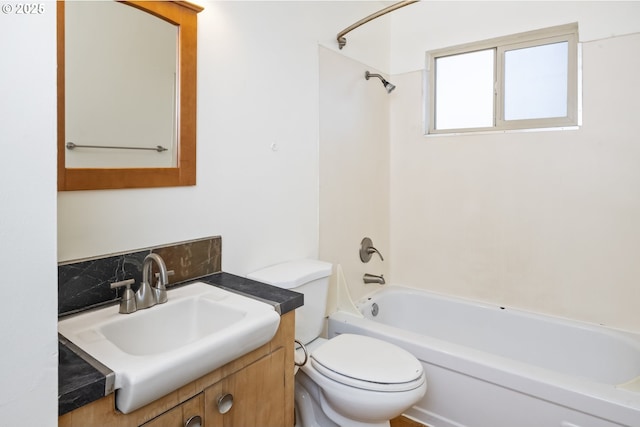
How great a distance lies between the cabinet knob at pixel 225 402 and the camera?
1039mm

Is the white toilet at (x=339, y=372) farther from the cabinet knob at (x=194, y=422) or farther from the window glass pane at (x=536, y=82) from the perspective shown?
the window glass pane at (x=536, y=82)

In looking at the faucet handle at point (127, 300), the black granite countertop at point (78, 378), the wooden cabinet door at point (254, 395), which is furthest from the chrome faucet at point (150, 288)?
the wooden cabinet door at point (254, 395)

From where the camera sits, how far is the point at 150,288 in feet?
4.02

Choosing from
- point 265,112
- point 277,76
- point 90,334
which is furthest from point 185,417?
point 277,76

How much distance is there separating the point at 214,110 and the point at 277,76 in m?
0.45

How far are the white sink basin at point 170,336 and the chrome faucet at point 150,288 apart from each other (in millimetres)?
22

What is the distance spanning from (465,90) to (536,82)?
0.44 m

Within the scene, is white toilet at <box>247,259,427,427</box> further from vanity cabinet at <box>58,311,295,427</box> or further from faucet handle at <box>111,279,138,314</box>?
faucet handle at <box>111,279,138,314</box>

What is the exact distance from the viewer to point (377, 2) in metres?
2.63

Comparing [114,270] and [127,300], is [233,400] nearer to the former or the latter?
[127,300]

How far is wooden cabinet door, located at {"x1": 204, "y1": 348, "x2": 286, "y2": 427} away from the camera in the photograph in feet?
3.40

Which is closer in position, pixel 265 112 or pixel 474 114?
pixel 265 112

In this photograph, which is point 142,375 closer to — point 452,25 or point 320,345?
point 320,345

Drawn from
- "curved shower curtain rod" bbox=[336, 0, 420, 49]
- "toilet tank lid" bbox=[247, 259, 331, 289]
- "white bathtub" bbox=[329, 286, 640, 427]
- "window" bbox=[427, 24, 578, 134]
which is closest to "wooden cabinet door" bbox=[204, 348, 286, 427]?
"toilet tank lid" bbox=[247, 259, 331, 289]
